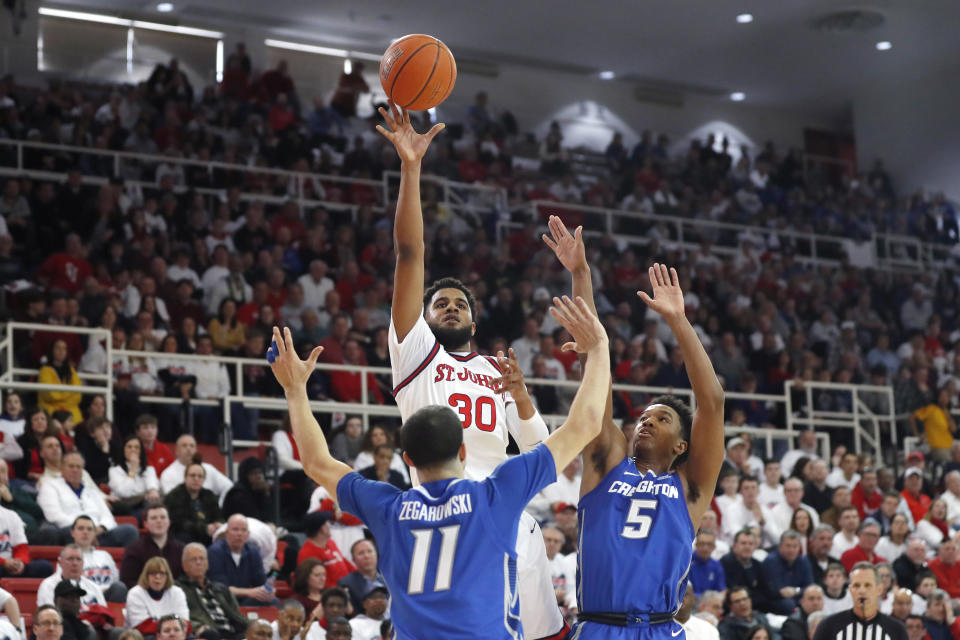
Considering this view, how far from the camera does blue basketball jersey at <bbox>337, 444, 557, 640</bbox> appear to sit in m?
4.52

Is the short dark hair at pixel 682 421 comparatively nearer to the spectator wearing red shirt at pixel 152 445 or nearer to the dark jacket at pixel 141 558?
the dark jacket at pixel 141 558

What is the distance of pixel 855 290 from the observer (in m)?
22.1

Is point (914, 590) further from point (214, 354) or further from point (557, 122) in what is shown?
point (557, 122)

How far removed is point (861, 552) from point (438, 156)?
10066 millimetres

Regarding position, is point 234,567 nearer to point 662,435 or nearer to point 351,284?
point 351,284

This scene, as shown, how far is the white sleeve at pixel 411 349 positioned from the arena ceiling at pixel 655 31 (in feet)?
52.8

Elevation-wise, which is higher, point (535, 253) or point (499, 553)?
point (535, 253)

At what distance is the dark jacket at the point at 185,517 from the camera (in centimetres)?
1159

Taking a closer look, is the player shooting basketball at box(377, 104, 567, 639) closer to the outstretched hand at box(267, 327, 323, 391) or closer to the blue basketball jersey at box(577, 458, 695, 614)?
the blue basketball jersey at box(577, 458, 695, 614)

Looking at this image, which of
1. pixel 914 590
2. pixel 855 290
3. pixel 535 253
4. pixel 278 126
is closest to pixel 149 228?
pixel 278 126

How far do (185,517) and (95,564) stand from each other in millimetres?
1101

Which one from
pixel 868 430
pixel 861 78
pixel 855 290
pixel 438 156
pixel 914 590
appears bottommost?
pixel 914 590

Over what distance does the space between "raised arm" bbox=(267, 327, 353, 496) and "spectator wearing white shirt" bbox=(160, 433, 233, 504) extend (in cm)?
729

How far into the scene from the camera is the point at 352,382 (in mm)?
15125
